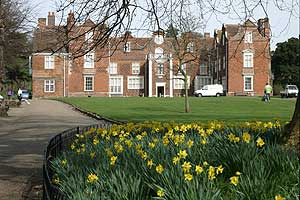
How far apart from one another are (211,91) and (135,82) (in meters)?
12.9

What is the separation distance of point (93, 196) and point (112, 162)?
4.61 feet

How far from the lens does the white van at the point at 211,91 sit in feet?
281

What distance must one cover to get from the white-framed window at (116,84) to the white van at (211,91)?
12416mm

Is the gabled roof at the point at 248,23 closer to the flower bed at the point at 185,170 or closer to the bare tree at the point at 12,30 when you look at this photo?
the flower bed at the point at 185,170

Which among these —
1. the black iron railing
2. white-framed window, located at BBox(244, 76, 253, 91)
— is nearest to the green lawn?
the black iron railing

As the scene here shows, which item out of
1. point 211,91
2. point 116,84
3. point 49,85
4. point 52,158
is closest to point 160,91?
point 116,84

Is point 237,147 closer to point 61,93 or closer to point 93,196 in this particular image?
point 93,196

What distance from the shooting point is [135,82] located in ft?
299

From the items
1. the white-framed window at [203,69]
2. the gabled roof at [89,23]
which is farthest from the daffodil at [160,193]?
the white-framed window at [203,69]

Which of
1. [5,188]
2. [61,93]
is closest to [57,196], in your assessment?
[5,188]

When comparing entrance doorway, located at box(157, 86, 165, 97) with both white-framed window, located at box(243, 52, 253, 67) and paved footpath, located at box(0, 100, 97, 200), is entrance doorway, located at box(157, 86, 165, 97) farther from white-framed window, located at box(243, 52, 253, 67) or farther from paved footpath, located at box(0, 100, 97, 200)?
paved footpath, located at box(0, 100, 97, 200)

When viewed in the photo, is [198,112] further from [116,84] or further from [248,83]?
[116,84]

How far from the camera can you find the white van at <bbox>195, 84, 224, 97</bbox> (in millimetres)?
85688

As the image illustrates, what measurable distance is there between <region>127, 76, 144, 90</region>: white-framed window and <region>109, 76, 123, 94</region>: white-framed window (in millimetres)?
1309
